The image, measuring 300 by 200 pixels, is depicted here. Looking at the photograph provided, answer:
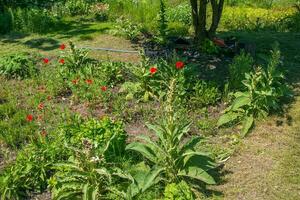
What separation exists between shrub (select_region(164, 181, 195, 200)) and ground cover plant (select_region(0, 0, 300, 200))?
0.6 inches

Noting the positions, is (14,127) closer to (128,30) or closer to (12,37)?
(128,30)

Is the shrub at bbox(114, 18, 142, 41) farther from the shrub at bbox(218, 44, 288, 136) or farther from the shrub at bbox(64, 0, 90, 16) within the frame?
the shrub at bbox(218, 44, 288, 136)

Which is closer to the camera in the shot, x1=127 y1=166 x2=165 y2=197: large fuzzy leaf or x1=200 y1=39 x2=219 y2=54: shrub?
x1=127 y1=166 x2=165 y2=197: large fuzzy leaf

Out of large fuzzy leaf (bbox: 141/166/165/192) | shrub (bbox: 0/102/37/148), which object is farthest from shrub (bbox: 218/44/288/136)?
shrub (bbox: 0/102/37/148)

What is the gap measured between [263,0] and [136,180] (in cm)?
1146

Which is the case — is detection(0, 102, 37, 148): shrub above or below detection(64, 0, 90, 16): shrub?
below

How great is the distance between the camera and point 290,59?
10086 millimetres

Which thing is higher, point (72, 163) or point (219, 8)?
point (219, 8)

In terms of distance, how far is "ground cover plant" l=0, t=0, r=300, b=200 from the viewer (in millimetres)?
5926

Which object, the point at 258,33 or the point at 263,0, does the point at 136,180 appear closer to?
the point at 258,33

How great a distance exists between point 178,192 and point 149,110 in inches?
102

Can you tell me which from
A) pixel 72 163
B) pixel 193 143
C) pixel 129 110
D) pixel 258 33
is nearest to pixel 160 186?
pixel 193 143

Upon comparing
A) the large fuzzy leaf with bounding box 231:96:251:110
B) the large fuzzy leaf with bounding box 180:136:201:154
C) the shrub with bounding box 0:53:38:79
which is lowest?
the large fuzzy leaf with bounding box 180:136:201:154

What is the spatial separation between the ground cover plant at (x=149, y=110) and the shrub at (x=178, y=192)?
0.01m
